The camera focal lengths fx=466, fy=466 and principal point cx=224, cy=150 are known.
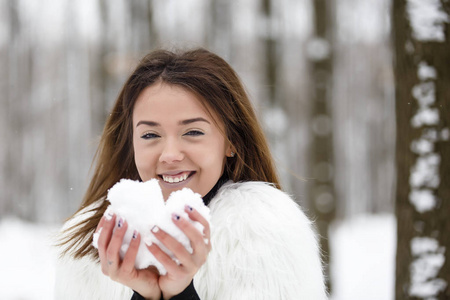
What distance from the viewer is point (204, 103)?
6.41 ft

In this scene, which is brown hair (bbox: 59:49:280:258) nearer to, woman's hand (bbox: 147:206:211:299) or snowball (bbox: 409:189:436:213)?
woman's hand (bbox: 147:206:211:299)

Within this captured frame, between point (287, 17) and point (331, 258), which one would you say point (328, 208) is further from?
point (287, 17)

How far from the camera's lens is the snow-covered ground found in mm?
7320

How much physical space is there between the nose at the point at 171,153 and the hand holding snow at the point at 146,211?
1.00 ft

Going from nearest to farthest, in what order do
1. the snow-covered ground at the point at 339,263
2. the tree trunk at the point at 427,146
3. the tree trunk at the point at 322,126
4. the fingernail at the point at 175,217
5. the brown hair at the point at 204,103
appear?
the fingernail at the point at 175,217 < the brown hair at the point at 204,103 < the tree trunk at the point at 427,146 < the tree trunk at the point at 322,126 < the snow-covered ground at the point at 339,263

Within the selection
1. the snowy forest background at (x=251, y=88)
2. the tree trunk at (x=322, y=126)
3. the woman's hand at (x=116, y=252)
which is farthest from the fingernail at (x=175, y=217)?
the tree trunk at (x=322, y=126)

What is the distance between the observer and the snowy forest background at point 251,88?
6.49m

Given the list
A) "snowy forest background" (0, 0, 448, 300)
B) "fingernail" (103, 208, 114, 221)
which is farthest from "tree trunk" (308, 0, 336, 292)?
"fingernail" (103, 208, 114, 221)

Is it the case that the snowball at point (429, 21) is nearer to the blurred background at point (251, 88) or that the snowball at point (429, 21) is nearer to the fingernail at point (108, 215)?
the fingernail at point (108, 215)

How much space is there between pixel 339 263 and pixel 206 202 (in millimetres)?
9179

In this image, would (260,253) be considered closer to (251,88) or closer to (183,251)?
(183,251)

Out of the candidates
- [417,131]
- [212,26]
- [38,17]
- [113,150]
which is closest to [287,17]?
[212,26]

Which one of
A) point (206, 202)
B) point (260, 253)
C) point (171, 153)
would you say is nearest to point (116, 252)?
point (171, 153)

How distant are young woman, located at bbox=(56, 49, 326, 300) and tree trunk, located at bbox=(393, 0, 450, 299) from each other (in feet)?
3.57
